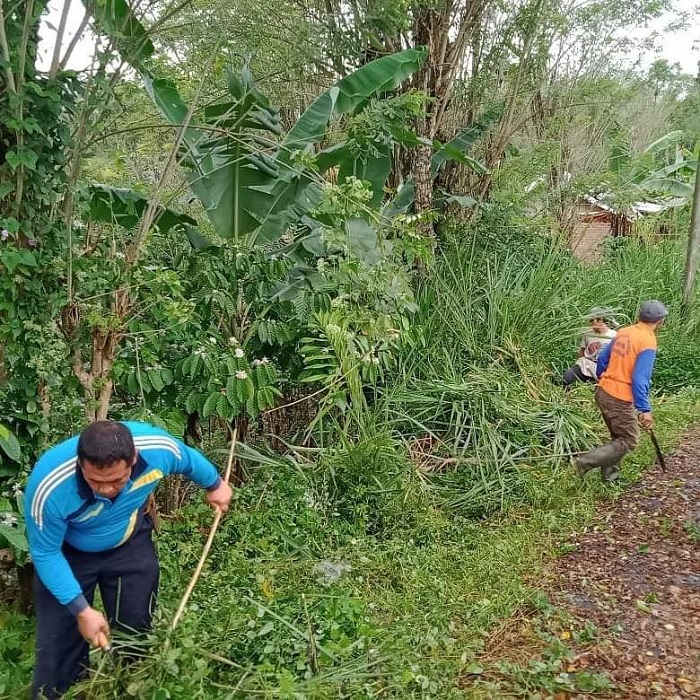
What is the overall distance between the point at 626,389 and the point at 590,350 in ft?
5.15

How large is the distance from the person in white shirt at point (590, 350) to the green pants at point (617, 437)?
1052mm

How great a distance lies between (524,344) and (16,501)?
4.93 meters

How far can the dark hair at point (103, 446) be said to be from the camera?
7.19ft

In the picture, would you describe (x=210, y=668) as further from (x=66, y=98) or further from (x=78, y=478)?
(x=66, y=98)

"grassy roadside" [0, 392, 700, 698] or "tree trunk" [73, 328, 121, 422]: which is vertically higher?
"tree trunk" [73, 328, 121, 422]

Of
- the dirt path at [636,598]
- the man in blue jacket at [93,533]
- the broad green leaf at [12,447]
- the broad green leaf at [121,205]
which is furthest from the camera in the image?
the broad green leaf at [121,205]

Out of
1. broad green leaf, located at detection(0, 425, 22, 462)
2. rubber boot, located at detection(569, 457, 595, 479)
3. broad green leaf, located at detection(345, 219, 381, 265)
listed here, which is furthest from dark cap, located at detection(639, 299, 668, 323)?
broad green leaf, located at detection(0, 425, 22, 462)

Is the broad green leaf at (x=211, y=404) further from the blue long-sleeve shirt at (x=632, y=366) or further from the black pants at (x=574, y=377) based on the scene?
the black pants at (x=574, y=377)

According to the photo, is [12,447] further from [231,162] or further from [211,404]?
[231,162]

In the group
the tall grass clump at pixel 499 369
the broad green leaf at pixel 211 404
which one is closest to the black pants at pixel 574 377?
the tall grass clump at pixel 499 369

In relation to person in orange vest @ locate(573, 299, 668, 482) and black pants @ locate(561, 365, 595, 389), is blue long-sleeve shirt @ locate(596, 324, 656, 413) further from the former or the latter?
black pants @ locate(561, 365, 595, 389)

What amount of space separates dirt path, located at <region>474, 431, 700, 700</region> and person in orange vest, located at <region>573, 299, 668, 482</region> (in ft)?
1.21

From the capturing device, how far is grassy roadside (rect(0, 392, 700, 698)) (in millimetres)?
2746

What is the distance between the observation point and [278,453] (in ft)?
17.2
